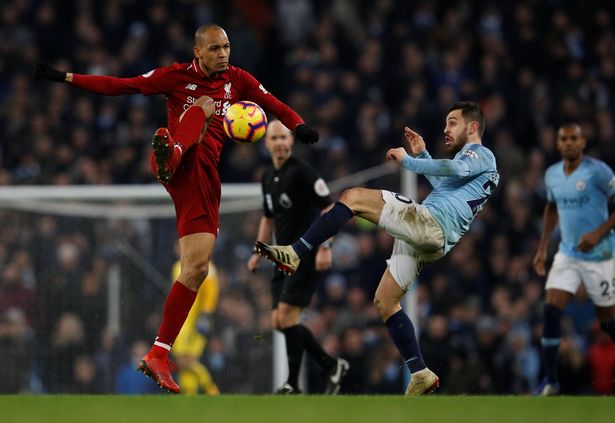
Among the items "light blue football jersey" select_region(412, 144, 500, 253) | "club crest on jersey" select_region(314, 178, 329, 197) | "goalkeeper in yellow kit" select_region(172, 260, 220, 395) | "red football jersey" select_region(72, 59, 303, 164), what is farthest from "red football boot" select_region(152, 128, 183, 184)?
"goalkeeper in yellow kit" select_region(172, 260, 220, 395)

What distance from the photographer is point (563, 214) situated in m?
9.96

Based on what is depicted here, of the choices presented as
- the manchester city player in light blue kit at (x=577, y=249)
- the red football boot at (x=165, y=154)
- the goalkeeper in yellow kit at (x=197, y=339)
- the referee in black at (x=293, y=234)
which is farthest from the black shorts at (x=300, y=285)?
the goalkeeper in yellow kit at (x=197, y=339)

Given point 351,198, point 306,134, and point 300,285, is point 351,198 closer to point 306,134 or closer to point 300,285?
point 306,134

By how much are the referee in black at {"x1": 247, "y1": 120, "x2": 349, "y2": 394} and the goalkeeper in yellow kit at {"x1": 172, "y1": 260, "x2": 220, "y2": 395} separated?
2440 millimetres

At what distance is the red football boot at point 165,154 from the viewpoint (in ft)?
24.2

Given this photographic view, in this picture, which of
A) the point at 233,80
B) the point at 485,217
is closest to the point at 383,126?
the point at 485,217

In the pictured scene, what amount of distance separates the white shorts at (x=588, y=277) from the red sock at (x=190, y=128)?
3612 mm

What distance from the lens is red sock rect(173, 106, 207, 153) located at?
762cm

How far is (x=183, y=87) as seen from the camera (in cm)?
806

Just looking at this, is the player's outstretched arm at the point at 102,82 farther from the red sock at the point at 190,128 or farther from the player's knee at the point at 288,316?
the player's knee at the point at 288,316

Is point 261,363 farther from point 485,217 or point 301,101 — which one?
point 301,101

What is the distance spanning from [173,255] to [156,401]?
5.46 m

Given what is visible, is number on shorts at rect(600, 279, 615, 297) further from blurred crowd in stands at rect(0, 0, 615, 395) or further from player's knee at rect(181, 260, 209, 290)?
player's knee at rect(181, 260, 209, 290)

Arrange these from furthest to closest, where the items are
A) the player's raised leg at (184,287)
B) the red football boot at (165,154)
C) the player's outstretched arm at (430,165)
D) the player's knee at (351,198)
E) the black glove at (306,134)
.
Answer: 1. the black glove at (306,134)
2. the player's raised leg at (184,287)
3. the player's knee at (351,198)
4. the player's outstretched arm at (430,165)
5. the red football boot at (165,154)
